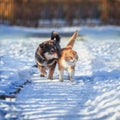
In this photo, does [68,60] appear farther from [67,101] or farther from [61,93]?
[67,101]

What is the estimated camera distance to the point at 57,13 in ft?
96.2

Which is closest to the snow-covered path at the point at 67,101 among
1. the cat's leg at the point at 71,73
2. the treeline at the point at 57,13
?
the cat's leg at the point at 71,73

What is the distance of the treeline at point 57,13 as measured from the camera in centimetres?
2722

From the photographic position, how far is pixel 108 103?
245 inches

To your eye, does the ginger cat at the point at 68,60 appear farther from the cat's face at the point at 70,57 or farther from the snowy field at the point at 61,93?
the snowy field at the point at 61,93

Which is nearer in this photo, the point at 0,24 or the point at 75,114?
the point at 75,114

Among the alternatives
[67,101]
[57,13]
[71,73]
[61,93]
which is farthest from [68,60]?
[57,13]

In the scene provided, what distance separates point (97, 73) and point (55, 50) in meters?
1.24

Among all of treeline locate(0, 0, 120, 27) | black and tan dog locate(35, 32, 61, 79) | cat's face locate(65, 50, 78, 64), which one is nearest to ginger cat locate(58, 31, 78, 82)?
cat's face locate(65, 50, 78, 64)

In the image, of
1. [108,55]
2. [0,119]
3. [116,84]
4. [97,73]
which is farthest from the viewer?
[108,55]

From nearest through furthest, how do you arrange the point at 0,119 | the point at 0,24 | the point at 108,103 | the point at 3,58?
the point at 0,119 < the point at 108,103 < the point at 3,58 < the point at 0,24

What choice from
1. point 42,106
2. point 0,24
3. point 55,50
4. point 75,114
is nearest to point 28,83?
point 55,50

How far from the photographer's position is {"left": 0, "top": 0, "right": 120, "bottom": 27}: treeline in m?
27.2

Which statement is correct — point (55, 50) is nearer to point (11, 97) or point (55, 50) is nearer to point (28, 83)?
point (28, 83)
